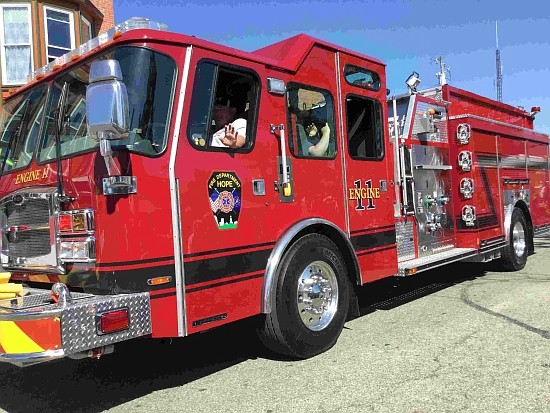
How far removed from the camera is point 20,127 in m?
4.70

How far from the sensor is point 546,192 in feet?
32.5

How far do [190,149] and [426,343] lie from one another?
2765 mm

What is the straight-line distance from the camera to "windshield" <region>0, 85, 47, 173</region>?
4449mm

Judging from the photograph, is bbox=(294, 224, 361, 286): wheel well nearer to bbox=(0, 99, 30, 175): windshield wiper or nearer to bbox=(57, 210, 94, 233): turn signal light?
bbox=(57, 210, 94, 233): turn signal light

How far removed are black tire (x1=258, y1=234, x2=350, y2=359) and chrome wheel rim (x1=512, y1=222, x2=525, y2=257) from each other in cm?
448

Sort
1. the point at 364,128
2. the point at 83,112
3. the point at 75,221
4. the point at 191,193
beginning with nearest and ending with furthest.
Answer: the point at 75,221
the point at 191,193
the point at 83,112
the point at 364,128

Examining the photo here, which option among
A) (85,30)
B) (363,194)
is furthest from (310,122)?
(85,30)

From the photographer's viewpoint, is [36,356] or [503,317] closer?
[36,356]

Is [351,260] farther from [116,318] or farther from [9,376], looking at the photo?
[9,376]

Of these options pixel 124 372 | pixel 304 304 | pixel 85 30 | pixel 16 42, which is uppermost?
Answer: pixel 85 30

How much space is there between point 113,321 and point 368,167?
3.08m

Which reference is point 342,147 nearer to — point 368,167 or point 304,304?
point 368,167

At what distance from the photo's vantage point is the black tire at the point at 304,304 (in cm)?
428

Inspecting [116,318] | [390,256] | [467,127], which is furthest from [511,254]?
[116,318]
